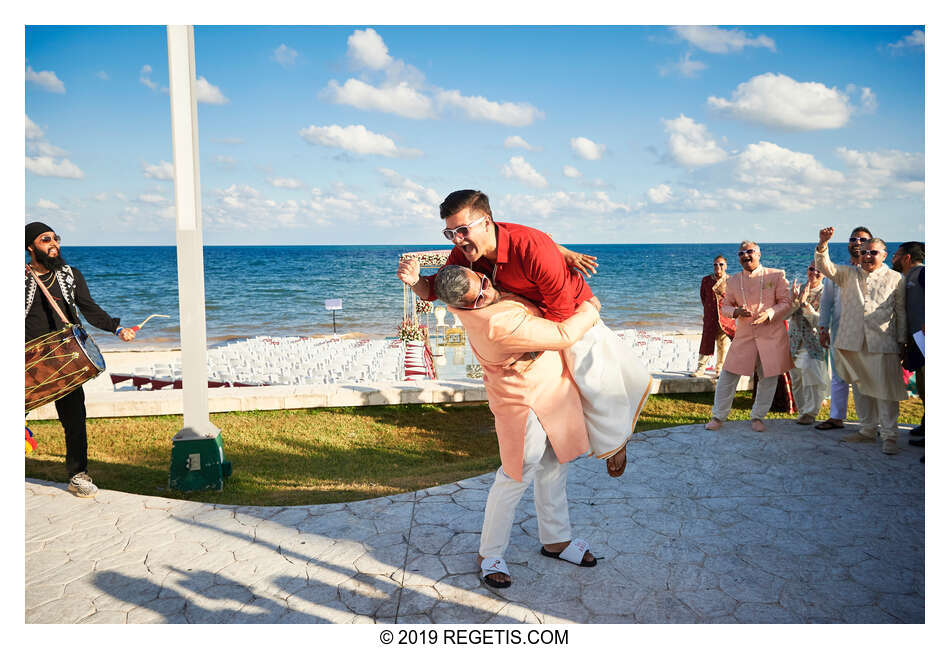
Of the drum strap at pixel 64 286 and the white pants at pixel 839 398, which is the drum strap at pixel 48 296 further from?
the white pants at pixel 839 398

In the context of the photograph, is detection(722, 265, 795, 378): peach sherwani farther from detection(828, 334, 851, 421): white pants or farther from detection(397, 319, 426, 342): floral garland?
detection(397, 319, 426, 342): floral garland

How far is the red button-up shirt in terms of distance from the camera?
2436 millimetres

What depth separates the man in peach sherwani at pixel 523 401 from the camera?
2371 mm

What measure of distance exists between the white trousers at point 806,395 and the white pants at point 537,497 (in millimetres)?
3653

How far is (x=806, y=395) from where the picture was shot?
5.64 meters

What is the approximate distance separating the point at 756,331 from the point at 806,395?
1.05m

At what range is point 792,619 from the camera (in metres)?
2.64

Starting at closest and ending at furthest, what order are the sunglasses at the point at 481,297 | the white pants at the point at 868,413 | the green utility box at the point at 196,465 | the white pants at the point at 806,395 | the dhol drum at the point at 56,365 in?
the sunglasses at the point at 481,297, the dhol drum at the point at 56,365, the green utility box at the point at 196,465, the white pants at the point at 868,413, the white pants at the point at 806,395

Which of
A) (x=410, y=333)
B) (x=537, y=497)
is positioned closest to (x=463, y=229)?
(x=537, y=497)

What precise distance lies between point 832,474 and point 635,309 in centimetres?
3399

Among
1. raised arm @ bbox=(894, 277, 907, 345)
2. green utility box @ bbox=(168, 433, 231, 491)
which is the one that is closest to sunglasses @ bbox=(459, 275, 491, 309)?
green utility box @ bbox=(168, 433, 231, 491)

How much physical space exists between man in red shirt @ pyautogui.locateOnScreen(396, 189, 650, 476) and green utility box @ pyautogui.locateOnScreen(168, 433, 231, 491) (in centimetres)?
256

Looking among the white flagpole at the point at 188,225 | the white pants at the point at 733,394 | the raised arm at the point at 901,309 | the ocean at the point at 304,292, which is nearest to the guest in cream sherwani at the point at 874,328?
the raised arm at the point at 901,309

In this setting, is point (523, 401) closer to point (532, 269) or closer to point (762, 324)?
point (532, 269)
